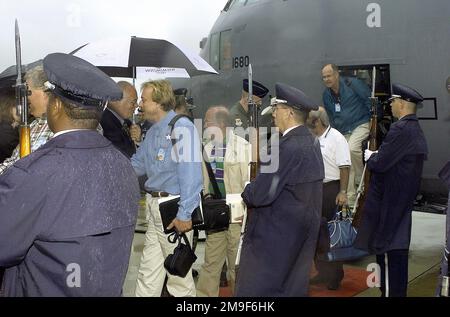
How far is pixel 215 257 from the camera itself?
455cm

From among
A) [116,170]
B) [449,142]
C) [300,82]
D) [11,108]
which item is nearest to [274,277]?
[116,170]

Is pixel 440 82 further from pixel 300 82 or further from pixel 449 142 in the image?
pixel 300 82

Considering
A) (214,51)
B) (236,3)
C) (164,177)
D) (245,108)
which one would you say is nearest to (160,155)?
(164,177)

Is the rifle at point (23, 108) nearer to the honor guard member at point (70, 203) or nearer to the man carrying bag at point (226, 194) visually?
the honor guard member at point (70, 203)

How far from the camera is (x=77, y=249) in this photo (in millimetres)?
1882

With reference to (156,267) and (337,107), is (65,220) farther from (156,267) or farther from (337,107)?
(337,107)

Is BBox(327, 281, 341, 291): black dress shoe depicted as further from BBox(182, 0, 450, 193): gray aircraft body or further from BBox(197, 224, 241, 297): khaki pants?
BBox(182, 0, 450, 193): gray aircraft body

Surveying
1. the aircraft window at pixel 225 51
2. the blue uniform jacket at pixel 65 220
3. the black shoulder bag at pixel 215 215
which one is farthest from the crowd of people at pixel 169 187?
the aircraft window at pixel 225 51

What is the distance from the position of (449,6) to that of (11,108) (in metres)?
5.51

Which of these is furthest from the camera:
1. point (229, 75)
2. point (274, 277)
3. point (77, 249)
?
point (229, 75)

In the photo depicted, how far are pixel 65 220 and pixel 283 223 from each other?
5.46ft

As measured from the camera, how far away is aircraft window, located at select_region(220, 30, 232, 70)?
9675 millimetres

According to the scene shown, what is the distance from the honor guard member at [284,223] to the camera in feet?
10.3

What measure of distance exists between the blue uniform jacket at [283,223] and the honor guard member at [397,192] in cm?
A: 125
